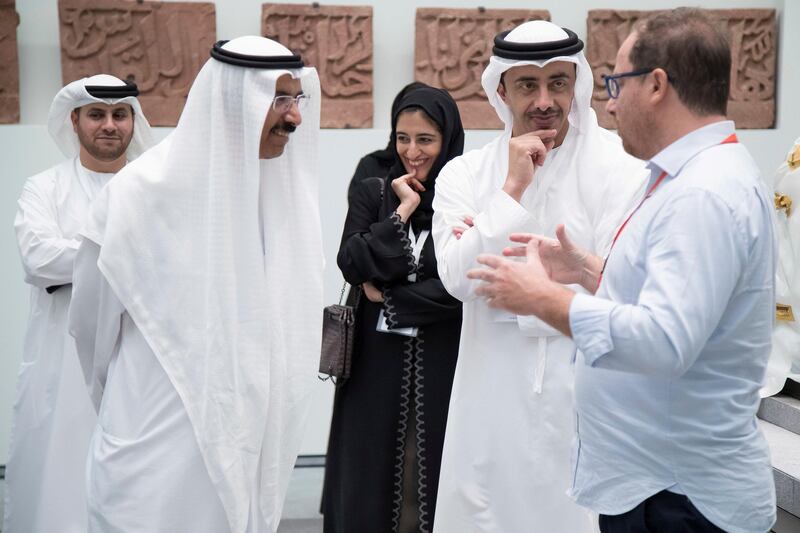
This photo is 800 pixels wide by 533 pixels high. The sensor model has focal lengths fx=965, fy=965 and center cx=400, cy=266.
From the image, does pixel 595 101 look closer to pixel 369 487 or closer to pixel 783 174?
pixel 783 174

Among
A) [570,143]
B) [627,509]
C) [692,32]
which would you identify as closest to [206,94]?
[570,143]

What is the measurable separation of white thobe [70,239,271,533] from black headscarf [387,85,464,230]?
1.32 metres

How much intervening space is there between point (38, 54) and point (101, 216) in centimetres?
289

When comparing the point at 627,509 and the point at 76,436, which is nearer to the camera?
the point at 627,509

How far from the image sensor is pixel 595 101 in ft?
17.3

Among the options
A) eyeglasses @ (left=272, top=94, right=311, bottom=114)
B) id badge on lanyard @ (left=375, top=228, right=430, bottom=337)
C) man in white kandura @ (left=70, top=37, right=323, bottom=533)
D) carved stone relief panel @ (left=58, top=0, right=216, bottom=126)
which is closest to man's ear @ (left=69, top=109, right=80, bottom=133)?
carved stone relief panel @ (left=58, top=0, right=216, bottom=126)

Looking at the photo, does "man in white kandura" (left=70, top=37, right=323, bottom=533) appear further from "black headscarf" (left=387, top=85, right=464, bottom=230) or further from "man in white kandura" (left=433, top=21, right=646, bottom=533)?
"black headscarf" (left=387, top=85, right=464, bottom=230)

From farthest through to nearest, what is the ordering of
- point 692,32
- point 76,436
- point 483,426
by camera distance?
point 76,436
point 483,426
point 692,32

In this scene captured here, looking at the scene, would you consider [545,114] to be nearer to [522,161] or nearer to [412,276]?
[522,161]

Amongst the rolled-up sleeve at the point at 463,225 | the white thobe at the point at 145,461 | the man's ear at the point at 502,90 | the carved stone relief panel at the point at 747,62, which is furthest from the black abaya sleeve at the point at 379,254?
the carved stone relief panel at the point at 747,62

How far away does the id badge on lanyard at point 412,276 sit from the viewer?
3336mm

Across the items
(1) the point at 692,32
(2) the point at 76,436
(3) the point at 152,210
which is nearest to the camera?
(1) the point at 692,32

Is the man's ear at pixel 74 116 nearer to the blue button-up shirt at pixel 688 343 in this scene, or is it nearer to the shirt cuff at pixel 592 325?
the blue button-up shirt at pixel 688 343

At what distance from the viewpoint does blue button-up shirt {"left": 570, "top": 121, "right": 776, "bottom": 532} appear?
1.64 meters
